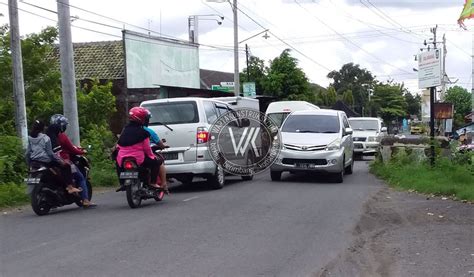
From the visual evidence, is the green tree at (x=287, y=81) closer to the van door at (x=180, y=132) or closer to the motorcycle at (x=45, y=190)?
the van door at (x=180, y=132)

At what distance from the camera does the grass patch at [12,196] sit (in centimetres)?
1082

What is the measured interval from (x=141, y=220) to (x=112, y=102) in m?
12.6

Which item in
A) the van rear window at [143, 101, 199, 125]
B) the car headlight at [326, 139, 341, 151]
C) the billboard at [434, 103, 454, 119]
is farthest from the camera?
the billboard at [434, 103, 454, 119]

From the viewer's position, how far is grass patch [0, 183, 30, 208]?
10820mm

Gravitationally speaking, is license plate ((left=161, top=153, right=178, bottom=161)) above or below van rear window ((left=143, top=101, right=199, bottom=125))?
below

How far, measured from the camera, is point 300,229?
318 inches

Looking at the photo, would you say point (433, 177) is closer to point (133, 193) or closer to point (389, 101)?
point (133, 193)

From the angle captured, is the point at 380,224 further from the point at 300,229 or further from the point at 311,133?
the point at 311,133

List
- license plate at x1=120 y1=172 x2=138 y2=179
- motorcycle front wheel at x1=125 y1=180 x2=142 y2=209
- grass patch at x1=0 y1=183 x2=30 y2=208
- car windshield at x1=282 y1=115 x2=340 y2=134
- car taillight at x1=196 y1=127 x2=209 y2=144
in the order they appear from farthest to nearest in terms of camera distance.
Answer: car windshield at x1=282 y1=115 x2=340 y2=134 < car taillight at x1=196 y1=127 x2=209 y2=144 < grass patch at x1=0 y1=183 x2=30 y2=208 < motorcycle front wheel at x1=125 y1=180 x2=142 y2=209 < license plate at x1=120 y1=172 x2=138 y2=179

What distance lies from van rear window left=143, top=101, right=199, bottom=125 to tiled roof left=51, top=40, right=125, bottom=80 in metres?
16.1

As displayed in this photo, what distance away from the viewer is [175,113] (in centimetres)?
1227

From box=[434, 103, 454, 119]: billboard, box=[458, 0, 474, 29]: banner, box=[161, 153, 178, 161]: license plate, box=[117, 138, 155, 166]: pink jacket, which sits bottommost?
box=[161, 153, 178, 161]: license plate

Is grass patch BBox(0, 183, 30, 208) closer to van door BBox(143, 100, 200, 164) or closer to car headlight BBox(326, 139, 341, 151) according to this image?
van door BBox(143, 100, 200, 164)

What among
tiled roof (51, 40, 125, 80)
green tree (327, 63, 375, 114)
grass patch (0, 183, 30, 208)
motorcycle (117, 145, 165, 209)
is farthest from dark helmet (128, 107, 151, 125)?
green tree (327, 63, 375, 114)
